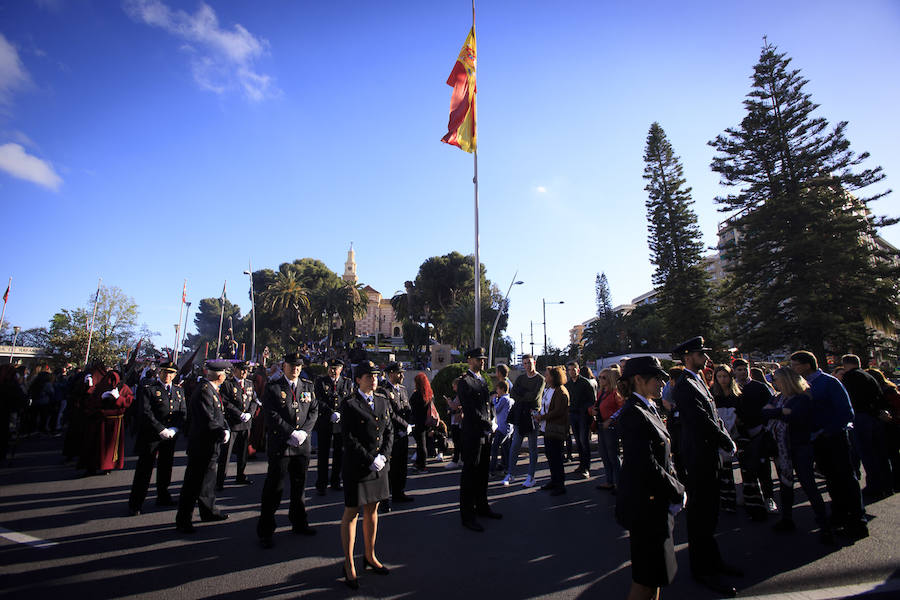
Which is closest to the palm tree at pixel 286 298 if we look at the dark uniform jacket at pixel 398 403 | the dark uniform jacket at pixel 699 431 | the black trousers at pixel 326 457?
the black trousers at pixel 326 457

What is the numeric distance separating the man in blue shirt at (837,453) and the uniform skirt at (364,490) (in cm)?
492

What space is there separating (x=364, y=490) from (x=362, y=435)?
484 mm

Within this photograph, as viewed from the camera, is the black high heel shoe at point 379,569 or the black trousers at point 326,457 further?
the black trousers at point 326,457

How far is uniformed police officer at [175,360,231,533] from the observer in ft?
16.7

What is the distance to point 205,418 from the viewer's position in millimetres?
5250

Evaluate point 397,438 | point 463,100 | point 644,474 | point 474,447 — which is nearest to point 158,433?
point 397,438

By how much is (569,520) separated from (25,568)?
5.85 m

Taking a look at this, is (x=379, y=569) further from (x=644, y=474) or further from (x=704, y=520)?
(x=704, y=520)

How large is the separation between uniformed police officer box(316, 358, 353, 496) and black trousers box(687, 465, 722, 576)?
4955 millimetres

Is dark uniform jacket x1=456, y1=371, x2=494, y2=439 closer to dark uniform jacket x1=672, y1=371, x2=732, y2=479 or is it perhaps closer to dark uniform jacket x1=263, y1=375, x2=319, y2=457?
dark uniform jacket x1=263, y1=375, x2=319, y2=457

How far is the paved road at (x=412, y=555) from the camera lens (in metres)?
3.62

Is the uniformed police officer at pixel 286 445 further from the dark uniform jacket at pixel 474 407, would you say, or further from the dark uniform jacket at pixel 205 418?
the dark uniform jacket at pixel 474 407

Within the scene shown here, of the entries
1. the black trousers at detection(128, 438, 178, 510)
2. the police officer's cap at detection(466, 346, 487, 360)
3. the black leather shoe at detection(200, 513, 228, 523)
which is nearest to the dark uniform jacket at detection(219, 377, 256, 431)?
the black trousers at detection(128, 438, 178, 510)

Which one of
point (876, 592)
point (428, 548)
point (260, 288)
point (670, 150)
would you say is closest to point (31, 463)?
point (428, 548)
